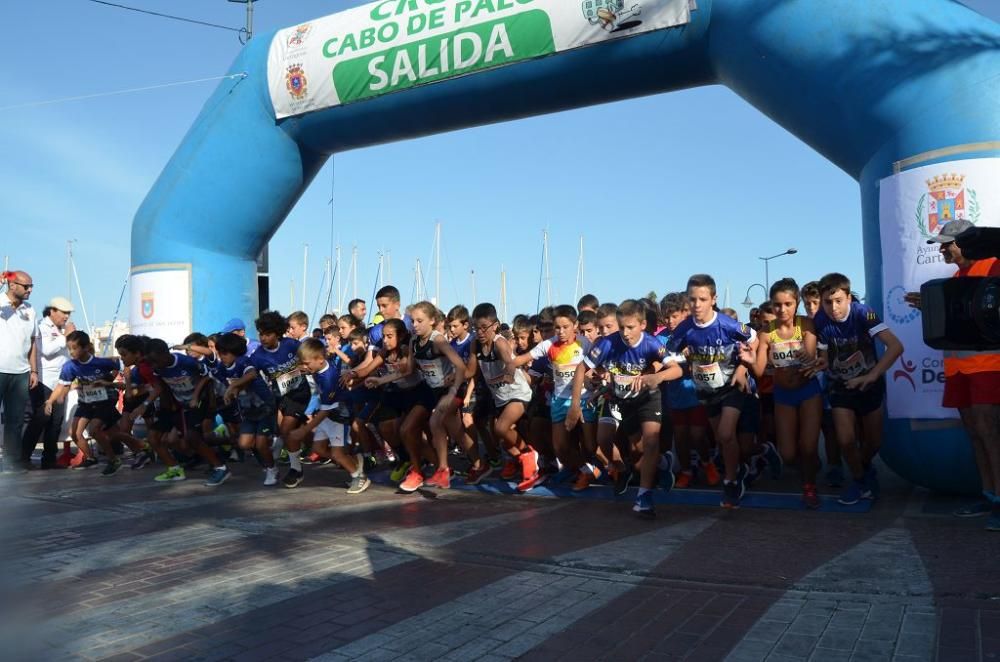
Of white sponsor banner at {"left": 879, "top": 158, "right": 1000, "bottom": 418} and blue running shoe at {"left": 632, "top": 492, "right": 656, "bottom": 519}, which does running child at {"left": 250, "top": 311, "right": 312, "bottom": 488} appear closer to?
blue running shoe at {"left": 632, "top": 492, "right": 656, "bottom": 519}

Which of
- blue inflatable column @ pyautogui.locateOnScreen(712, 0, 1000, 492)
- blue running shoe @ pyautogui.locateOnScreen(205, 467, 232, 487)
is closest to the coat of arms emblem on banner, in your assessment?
blue inflatable column @ pyautogui.locateOnScreen(712, 0, 1000, 492)

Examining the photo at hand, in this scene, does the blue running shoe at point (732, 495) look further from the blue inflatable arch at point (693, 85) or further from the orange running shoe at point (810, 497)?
the blue inflatable arch at point (693, 85)

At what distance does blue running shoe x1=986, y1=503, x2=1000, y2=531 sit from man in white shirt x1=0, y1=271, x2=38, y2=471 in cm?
1064

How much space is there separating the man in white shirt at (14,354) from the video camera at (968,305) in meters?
10.3

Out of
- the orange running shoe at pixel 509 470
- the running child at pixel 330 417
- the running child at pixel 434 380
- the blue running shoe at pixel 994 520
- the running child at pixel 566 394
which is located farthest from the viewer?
the orange running shoe at pixel 509 470

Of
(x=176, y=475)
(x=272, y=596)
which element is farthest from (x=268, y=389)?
→ (x=272, y=596)

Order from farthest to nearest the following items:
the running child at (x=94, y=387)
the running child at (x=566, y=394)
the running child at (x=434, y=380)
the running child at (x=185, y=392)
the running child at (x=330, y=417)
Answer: the running child at (x=94, y=387) < the running child at (x=185, y=392) < the running child at (x=330, y=417) < the running child at (x=434, y=380) < the running child at (x=566, y=394)

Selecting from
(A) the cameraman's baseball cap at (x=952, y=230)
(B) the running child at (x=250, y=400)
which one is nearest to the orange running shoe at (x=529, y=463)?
(B) the running child at (x=250, y=400)

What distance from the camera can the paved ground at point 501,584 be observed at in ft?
10.9

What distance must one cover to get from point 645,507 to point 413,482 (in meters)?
2.61

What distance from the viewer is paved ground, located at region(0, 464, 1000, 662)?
10.9 feet

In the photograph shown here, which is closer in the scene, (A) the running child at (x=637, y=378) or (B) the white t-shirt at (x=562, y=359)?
(A) the running child at (x=637, y=378)

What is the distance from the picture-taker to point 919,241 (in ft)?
21.0

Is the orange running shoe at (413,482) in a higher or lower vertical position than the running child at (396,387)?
lower
